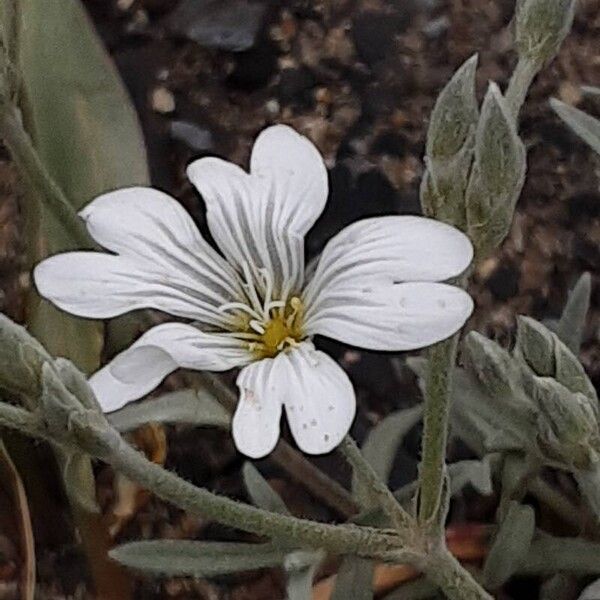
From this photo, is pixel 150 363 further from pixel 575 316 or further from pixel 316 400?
pixel 575 316

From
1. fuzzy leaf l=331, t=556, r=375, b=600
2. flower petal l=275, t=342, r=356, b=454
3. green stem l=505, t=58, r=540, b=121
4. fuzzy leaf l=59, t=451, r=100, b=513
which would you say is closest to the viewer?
flower petal l=275, t=342, r=356, b=454

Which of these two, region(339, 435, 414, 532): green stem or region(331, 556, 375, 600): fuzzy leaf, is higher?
region(339, 435, 414, 532): green stem

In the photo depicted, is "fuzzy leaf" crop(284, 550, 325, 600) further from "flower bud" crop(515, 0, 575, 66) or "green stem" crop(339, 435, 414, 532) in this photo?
"flower bud" crop(515, 0, 575, 66)

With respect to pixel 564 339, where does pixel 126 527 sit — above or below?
below

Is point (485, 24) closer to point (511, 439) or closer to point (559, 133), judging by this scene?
point (559, 133)

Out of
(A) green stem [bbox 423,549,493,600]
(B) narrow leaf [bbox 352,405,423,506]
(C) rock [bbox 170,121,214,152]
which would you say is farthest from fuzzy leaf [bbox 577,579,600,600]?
(C) rock [bbox 170,121,214,152]

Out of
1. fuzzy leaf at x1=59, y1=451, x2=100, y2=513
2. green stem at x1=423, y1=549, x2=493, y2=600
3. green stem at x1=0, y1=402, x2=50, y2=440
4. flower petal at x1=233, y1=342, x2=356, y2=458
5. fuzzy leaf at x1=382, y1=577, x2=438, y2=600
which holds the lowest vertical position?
fuzzy leaf at x1=382, y1=577, x2=438, y2=600

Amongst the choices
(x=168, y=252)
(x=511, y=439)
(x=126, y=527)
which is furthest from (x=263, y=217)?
(x=126, y=527)
